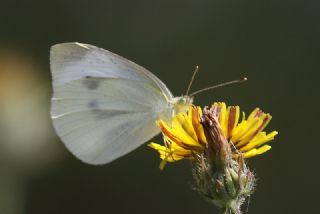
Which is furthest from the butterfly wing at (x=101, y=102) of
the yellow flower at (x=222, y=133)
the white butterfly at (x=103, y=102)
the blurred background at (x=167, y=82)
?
the blurred background at (x=167, y=82)

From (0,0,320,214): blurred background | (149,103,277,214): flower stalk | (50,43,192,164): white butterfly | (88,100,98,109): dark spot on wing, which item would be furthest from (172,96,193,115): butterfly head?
(0,0,320,214): blurred background

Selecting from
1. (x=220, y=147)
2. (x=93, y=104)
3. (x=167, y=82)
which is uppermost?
(x=167, y=82)

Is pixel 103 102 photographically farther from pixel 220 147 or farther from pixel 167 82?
pixel 167 82

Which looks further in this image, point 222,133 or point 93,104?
point 93,104

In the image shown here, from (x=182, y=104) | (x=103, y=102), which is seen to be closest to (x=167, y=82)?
(x=103, y=102)

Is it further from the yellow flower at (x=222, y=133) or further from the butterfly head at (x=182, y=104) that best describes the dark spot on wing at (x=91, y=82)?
the yellow flower at (x=222, y=133)

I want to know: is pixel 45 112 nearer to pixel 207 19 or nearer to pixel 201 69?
pixel 201 69
